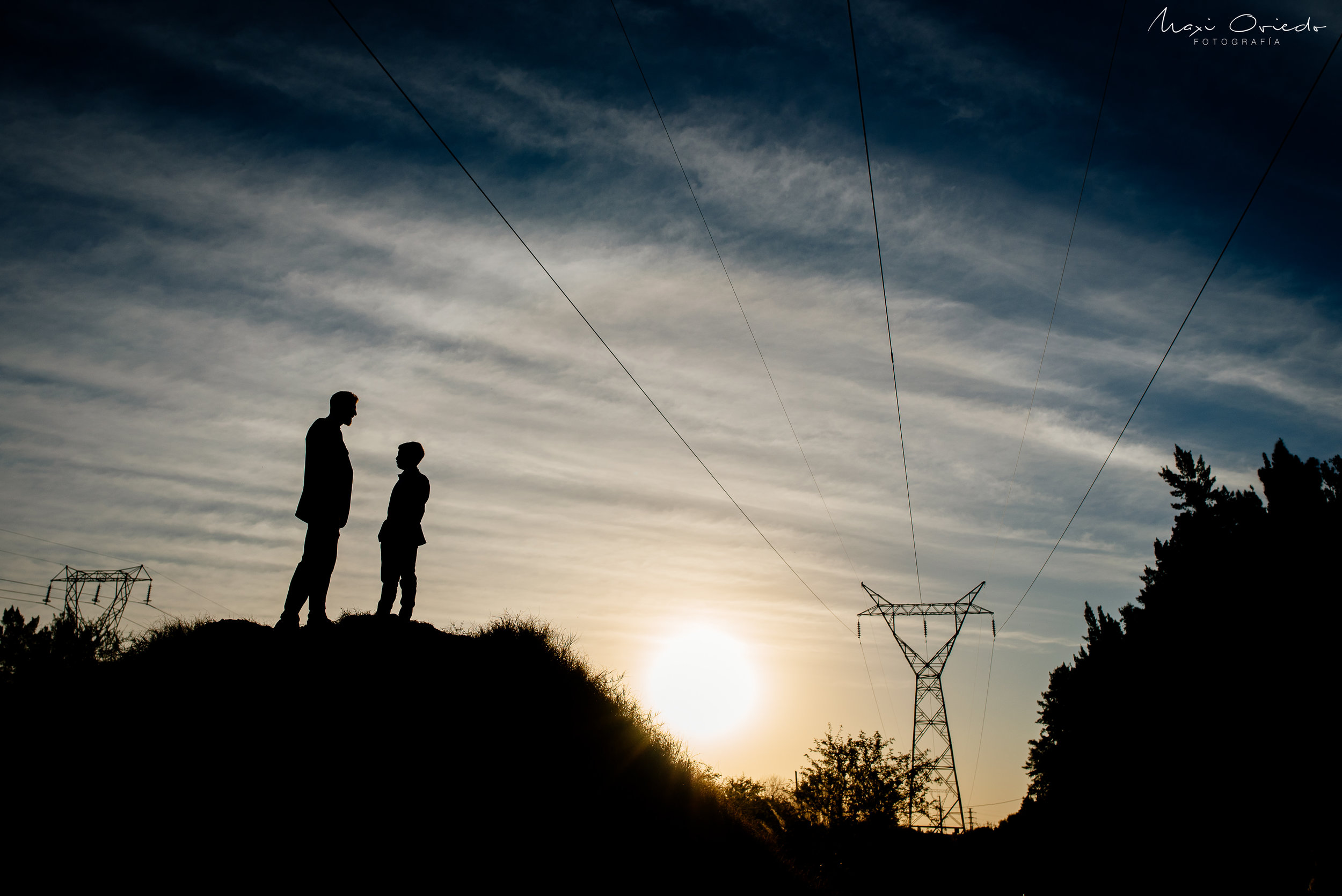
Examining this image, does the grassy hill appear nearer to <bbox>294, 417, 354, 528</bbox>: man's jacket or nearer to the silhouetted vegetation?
the silhouetted vegetation

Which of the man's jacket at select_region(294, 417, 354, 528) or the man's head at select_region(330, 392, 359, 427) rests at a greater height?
the man's head at select_region(330, 392, 359, 427)

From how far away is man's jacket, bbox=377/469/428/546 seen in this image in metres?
10.9

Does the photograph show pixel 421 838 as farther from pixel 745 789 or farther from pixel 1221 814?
pixel 1221 814

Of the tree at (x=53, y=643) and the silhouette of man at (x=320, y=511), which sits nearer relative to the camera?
the silhouette of man at (x=320, y=511)

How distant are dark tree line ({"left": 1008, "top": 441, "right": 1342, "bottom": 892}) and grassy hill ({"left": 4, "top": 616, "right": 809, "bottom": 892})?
29.5 metres

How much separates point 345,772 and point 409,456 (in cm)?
503

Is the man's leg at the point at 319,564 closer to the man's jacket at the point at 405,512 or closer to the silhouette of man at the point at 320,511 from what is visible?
the silhouette of man at the point at 320,511

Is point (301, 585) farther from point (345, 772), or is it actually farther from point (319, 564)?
point (345, 772)

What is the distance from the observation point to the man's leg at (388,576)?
10.9m

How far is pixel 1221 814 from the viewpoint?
31.1m

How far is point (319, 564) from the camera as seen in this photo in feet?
29.6

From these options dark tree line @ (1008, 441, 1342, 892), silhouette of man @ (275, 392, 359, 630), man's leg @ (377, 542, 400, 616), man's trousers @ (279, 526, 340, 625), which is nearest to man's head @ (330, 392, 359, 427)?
silhouette of man @ (275, 392, 359, 630)

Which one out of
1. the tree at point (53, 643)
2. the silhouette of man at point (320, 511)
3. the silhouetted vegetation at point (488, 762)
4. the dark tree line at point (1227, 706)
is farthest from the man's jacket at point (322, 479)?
the dark tree line at point (1227, 706)

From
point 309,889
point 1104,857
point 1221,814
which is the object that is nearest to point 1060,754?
point 1104,857
